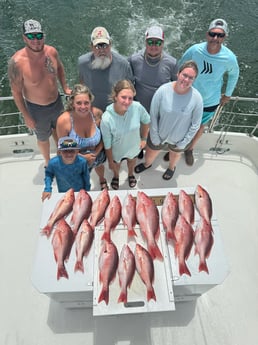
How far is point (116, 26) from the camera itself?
39.8 ft

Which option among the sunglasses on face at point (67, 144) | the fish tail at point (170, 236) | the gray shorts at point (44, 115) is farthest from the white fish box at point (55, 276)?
the gray shorts at point (44, 115)

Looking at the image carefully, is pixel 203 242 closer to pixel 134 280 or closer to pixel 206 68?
pixel 134 280

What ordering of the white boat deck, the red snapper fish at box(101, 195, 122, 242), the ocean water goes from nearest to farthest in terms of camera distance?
the red snapper fish at box(101, 195, 122, 242) → the white boat deck → the ocean water

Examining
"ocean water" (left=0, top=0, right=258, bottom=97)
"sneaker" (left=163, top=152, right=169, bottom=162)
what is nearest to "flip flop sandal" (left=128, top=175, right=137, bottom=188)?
"sneaker" (left=163, top=152, right=169, bottom=162)

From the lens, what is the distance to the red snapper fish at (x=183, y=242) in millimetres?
2395

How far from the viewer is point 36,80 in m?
3.76

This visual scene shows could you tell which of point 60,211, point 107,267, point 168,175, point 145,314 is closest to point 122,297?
point 107,267

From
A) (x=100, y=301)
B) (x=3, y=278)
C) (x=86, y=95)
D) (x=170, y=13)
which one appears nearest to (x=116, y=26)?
(x=170, y=13)

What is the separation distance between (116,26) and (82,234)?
1181 centimetres

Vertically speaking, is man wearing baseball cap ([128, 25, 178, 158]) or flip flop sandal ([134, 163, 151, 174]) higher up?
man wearing baseball cap ([128, 25, 178, 158])

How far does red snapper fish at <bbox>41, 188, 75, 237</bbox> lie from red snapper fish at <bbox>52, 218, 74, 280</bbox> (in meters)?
0.07

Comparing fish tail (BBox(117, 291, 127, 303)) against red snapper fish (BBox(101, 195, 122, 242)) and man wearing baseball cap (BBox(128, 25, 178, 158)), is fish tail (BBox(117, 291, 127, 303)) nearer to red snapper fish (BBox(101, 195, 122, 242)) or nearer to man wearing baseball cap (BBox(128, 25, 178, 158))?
red snapper fish (BBox(101, 195, 122, 242))

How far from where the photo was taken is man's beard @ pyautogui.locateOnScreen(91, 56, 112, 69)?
3.67 meters

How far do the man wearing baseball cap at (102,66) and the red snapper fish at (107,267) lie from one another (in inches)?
91.2
